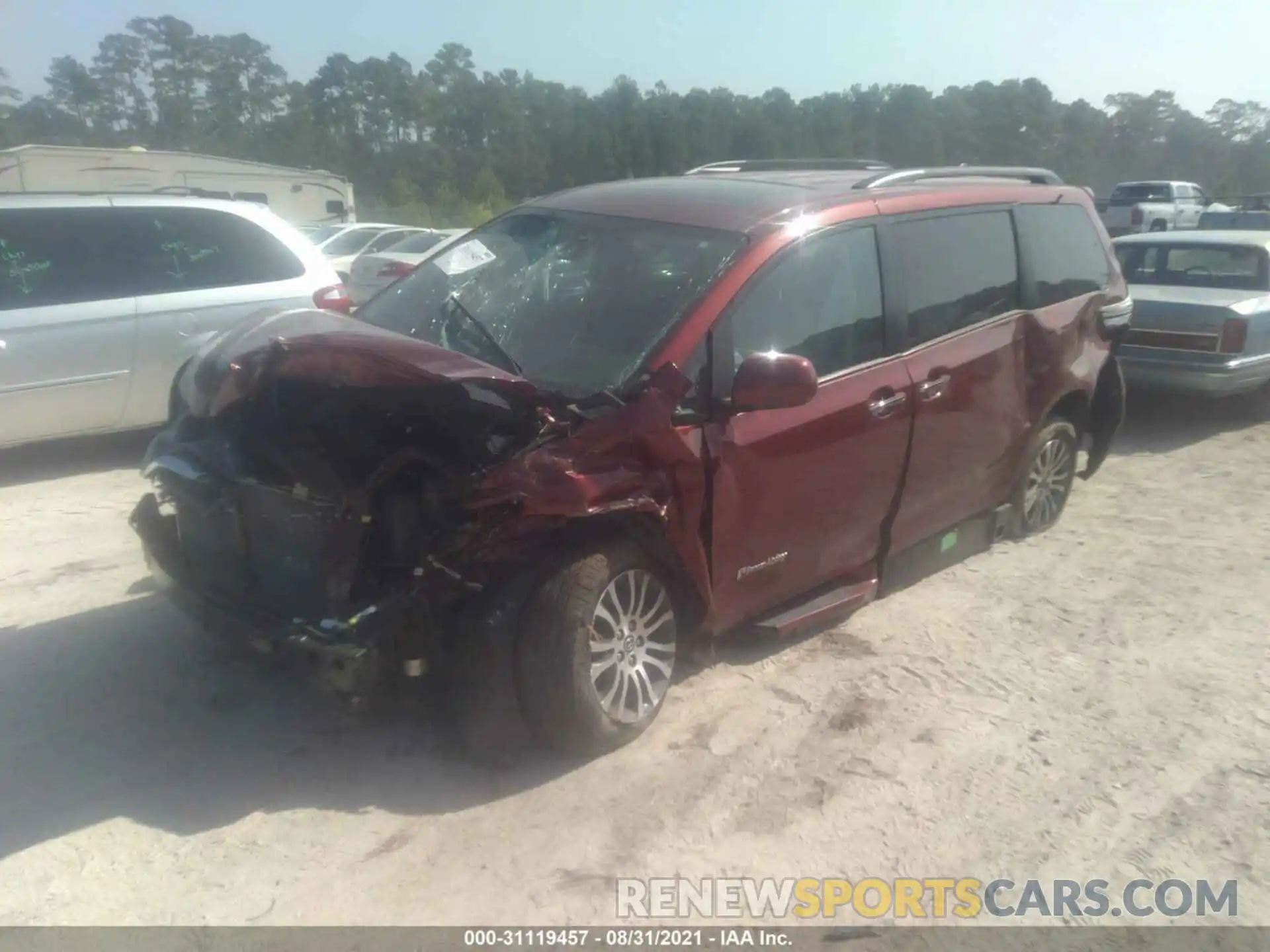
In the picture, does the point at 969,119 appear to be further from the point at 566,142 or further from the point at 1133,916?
the point at 1133,916

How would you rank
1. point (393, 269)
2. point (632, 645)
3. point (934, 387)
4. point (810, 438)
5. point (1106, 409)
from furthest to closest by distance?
point (393, 269)
point (1106, 409)
point (934, 387)
point (810, 438)
point (632, 645)

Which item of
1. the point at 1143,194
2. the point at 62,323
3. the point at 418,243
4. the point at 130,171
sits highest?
the point at 130,171

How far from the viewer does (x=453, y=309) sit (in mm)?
4449

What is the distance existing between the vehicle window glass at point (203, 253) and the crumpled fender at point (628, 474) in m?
4.83

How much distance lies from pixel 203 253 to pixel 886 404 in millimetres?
5087

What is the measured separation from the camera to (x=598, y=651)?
146 inches

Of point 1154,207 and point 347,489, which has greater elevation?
point 1154,207

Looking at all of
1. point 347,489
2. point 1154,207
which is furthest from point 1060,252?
point 1154,207

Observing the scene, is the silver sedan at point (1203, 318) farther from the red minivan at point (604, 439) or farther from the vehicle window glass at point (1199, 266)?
the red minivan at point (604, 439)

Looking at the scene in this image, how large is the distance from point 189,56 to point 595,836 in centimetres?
6331

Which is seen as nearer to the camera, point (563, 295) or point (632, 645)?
point (632, 645)

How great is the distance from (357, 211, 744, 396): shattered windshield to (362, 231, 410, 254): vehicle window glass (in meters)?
16.8

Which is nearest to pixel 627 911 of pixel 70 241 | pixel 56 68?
pixel 70 241

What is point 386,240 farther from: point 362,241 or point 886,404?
point 886,404
